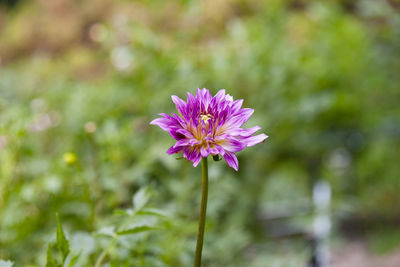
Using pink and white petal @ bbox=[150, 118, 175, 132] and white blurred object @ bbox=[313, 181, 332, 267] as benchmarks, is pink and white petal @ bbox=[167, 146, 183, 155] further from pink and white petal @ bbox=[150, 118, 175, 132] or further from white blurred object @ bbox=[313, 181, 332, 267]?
white blurred object @ bbox=[313, 181, 332, 267]

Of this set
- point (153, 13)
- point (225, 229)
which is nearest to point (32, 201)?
point (225, 229)

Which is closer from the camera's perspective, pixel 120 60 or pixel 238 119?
pixel 238 119

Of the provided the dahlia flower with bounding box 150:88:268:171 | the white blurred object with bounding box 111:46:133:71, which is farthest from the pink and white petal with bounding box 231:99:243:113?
the white blurred object with bounding box 111:46:133:71

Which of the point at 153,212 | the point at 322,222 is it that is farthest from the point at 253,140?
the point at 322,222

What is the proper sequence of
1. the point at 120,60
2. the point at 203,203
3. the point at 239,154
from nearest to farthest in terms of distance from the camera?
the point at 203,203 → the point at 239,154 → the point at 120,60

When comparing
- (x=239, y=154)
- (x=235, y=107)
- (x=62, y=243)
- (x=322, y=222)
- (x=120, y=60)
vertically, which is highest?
(x=120, y=60)

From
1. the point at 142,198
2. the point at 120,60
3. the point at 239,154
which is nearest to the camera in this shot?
the point at 142,198

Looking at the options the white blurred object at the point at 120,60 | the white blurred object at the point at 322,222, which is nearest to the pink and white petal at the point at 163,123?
the white blurred object at the point at 322,222

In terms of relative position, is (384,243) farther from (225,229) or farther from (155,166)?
(155,166)

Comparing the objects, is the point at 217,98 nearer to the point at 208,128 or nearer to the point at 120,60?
the point at 208,128
